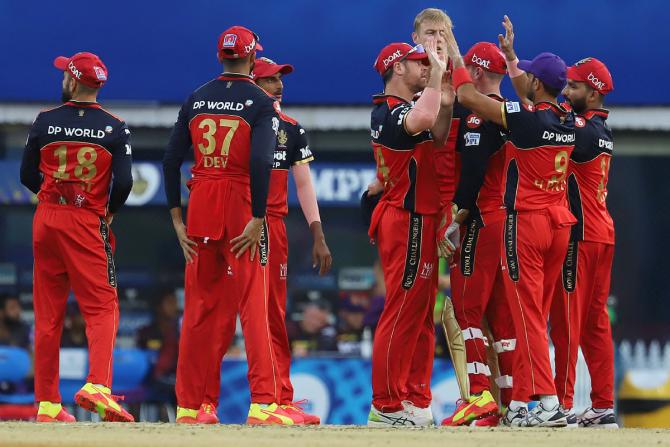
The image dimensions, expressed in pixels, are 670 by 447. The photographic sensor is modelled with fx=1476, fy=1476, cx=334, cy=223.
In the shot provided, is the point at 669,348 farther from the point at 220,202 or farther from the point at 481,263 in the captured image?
the point at 220,202

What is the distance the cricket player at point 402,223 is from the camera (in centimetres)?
766

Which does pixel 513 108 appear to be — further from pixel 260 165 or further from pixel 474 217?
pixel 260 165

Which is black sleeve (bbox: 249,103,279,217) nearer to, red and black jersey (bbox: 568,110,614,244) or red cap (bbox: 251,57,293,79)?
red cap (bbox: 251,57,293,79)

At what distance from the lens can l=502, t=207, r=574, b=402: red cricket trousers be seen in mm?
7516

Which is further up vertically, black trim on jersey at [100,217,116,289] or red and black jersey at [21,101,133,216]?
red and black jersey at [21,101,133,216]

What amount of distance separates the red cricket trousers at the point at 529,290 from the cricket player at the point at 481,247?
188mm

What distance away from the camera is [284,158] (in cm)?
835

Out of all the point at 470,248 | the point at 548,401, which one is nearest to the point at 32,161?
the point at 470,248

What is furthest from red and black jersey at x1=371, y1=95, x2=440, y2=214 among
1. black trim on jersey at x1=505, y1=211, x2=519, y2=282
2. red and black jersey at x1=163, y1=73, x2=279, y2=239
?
red and black jersey at x1=163, y1=73, x2=279, y2=239

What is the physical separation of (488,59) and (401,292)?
1365mm

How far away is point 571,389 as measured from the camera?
27.1 ft

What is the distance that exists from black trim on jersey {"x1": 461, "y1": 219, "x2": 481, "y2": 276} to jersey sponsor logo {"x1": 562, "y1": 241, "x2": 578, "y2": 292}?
0.64 m

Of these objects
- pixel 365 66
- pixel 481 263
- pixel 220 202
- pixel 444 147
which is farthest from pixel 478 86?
pixel 365 66

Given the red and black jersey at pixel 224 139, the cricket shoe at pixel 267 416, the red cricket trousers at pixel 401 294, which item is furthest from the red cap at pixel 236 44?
the cricket shoe at pixel 267 416
